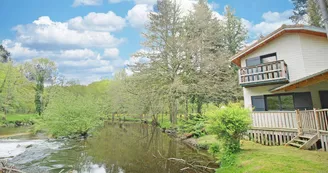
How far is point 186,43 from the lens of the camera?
23812mm

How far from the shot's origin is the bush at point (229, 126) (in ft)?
32.4

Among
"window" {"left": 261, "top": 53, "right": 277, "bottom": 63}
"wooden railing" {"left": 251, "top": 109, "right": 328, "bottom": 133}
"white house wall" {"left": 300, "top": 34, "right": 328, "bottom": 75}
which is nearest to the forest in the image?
"window" {"left": 261, "top": 53, "right": 277, "bottom": 63}

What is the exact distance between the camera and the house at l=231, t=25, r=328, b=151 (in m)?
12.7

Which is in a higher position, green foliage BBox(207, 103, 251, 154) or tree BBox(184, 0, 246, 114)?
tree BBox(184, 0, 246, 114)

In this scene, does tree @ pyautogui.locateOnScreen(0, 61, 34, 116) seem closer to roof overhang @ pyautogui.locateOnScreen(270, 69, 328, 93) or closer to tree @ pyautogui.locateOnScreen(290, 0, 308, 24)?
roof overhang @ pyautogui.locateOnScreen(270, 69, 328, 93)

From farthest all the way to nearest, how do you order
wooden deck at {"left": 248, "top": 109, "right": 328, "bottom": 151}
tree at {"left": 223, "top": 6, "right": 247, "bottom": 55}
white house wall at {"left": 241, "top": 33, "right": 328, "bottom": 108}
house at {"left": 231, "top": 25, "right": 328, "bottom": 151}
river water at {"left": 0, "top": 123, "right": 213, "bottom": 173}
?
tree at {"left": 223, "top": 6, "right": 247, "bottom": 55} < white house wall at {"left": 241, "top": 33, "right": 328, "bottom": 108} < house at {"left": 231, "top": 25, "right": 328, "bottom": 151} < river water at {"left": 0, "top": 123, "right": 213, "bottom": 173} < wooden deck at {"left": 248, "top": 109, "right": 328, "bottom": 151}

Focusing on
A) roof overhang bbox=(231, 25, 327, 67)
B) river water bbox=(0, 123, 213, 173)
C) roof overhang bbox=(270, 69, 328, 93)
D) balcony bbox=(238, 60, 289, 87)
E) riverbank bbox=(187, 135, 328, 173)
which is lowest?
river water bbox=(0, 123, 213, 173)

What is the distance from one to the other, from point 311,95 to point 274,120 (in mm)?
3366

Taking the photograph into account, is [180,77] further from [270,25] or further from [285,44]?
[270,25]

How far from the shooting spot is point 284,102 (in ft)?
49.8

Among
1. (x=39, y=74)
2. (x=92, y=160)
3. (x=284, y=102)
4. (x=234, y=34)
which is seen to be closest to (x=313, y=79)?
(x=284, y=102)

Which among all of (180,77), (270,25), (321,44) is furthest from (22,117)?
(270,25)

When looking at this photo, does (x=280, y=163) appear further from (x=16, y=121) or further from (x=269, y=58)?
(x=16, y=121)

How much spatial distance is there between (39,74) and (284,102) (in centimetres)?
4751
